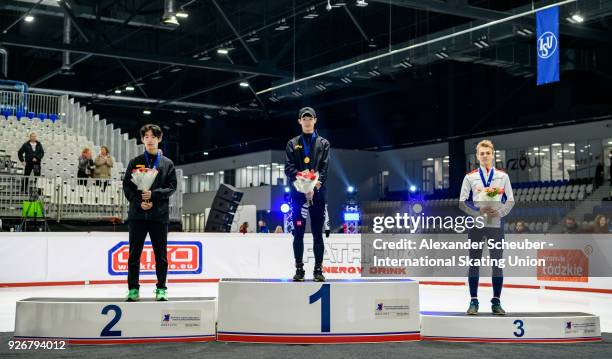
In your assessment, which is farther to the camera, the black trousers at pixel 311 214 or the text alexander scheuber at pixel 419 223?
the text alexander scheuber at pixel 419 223

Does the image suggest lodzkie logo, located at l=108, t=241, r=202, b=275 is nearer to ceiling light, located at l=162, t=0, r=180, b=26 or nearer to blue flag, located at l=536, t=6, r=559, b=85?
ceiling light, located at l=162, t=0, r=180, b=26

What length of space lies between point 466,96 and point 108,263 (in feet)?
81.0

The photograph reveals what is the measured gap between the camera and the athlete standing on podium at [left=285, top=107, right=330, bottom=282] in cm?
750

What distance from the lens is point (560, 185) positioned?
3019 cm

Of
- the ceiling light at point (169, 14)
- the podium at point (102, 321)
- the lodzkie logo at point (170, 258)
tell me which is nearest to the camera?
the podium at point (102, 321)

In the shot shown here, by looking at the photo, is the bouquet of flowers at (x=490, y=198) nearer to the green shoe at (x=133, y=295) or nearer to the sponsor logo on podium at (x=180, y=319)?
the sponsor logo on podium at (x=180, y=319)

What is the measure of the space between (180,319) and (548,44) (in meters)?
11.2

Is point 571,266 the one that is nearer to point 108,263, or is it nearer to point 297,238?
point 297,238

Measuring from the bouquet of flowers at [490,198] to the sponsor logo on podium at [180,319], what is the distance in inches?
126

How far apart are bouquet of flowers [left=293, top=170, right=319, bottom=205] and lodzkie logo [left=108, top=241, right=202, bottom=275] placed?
8615mm

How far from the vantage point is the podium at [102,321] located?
714cm

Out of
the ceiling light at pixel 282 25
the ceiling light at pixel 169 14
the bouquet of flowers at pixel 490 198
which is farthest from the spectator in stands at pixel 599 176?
the bouquet of flowers at pixel 490 198

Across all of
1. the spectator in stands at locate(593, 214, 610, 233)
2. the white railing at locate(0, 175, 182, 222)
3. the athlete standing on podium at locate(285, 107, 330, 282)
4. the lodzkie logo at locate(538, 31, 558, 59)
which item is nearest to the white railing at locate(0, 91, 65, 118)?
the white railing at locate(0, 175, 182, 222)

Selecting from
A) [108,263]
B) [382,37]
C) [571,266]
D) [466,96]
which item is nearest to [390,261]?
[571,266]
